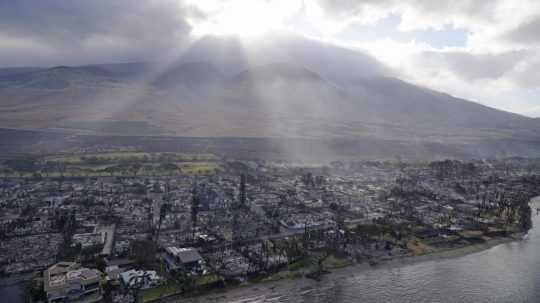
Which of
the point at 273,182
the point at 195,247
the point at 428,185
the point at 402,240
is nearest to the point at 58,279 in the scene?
the point at 195,247

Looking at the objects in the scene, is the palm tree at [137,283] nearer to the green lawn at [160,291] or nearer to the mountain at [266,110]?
the green lawn at [160,291]

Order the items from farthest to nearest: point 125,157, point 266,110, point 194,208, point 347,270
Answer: point 266,110
point 125,157
point 194,208
point 347,270

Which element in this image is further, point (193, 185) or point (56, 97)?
point (56, 97)

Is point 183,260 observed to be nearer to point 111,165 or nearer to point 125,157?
point 111,165

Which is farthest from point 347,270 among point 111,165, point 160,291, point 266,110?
point 266,110

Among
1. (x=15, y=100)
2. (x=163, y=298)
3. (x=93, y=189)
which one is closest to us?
(x=163, y=298)

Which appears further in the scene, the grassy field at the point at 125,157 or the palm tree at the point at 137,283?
the grassy field at the point at 125,157

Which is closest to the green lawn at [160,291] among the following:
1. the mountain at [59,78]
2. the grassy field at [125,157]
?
the grassy field at [125,157]

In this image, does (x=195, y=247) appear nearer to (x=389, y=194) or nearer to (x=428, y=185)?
(x=389, y=194)

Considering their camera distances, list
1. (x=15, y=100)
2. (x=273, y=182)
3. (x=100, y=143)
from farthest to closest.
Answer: (x=15, y=100), (x=100, y=143), (x=273, y=182)
